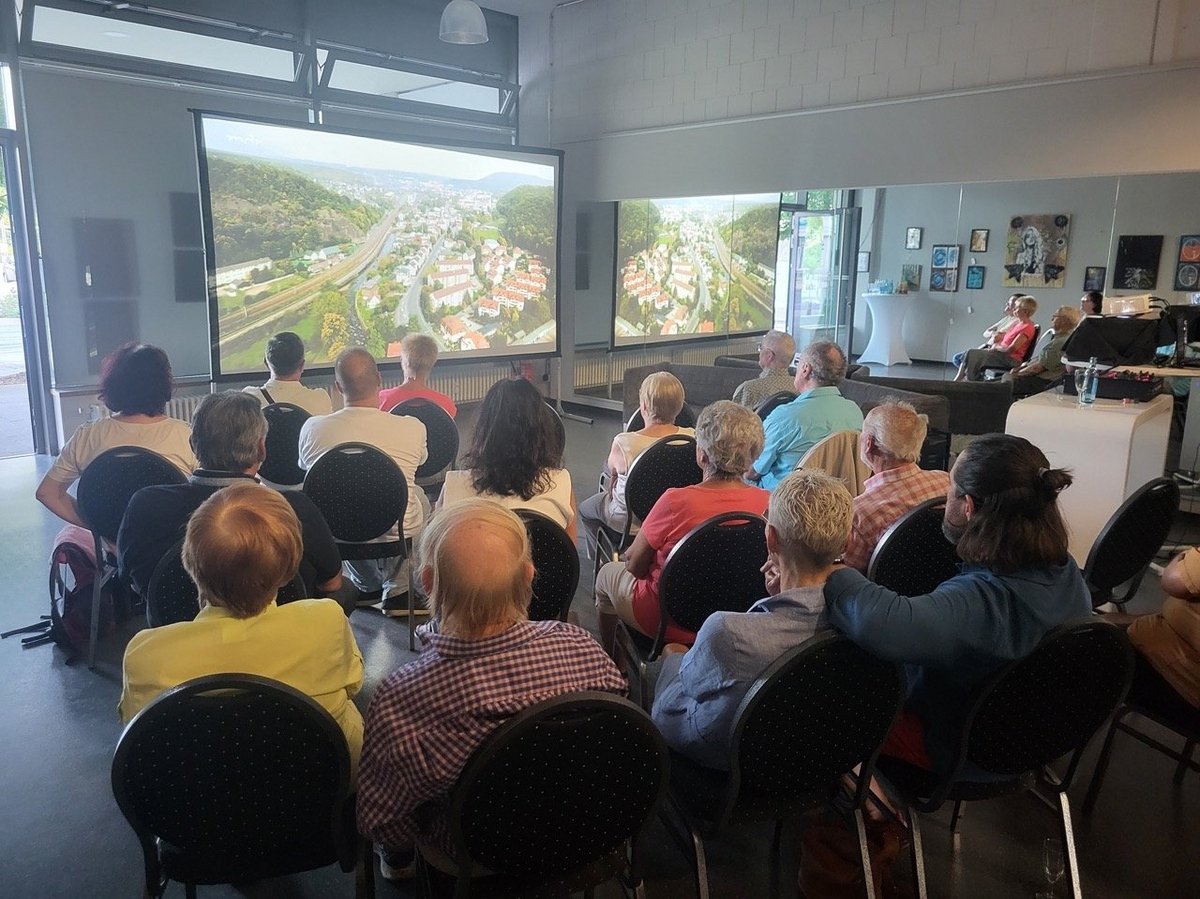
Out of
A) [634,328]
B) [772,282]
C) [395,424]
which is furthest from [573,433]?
[395,424]

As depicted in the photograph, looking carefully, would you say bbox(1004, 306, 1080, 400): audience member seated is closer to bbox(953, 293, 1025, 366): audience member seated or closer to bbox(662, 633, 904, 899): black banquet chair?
bbox(953, 293, 1025, 366): audience member seated

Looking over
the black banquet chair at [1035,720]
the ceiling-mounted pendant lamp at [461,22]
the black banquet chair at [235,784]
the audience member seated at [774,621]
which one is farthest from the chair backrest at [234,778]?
the ceiling-mounted pendant lamp at [461,22]

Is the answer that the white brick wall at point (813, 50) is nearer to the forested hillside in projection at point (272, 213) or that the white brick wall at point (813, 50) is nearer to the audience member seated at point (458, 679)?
the forested hillside in projection at point (272, 213)

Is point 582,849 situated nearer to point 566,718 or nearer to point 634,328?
point 566,718

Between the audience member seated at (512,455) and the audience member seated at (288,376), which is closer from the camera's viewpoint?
the audience member seated at (512,455)

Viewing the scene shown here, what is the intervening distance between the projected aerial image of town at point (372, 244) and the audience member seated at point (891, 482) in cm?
504

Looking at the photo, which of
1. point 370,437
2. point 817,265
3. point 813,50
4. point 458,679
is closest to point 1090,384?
point 813,50

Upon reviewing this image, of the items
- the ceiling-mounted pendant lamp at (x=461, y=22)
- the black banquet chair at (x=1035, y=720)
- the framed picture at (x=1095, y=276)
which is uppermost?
the ceiling-mounted pendant lamp at (x=461, y=22)

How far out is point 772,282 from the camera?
30.4 ft

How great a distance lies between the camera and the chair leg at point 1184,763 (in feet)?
8.55

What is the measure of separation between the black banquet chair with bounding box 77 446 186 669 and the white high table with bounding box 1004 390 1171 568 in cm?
426

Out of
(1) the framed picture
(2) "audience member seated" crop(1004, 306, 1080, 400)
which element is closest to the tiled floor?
(2) "audience member seated" crop(1004, 306, 1080, 400)

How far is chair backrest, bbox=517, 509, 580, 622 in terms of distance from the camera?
261 cm

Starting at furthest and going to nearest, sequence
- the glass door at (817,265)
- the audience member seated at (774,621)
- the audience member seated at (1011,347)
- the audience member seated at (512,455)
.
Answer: the glass door at (817,265)
the audience member seated at (1011,347)
the audience member seated at (512,455)
the audience member seated at (774,621)
